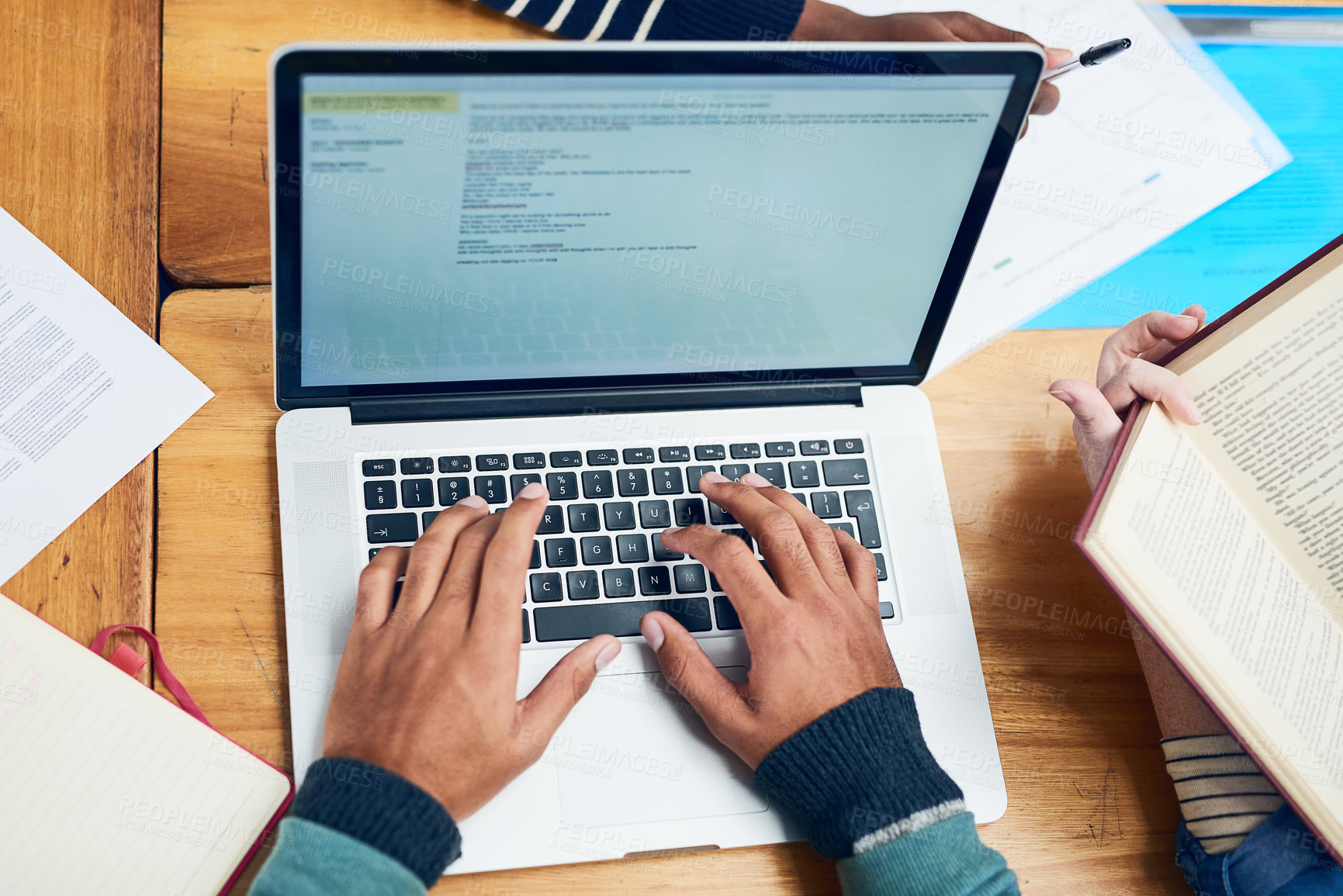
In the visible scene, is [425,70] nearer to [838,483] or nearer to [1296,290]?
[838,483]

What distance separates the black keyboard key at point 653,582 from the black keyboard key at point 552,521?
2.5 inches

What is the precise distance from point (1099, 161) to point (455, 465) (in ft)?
2.17

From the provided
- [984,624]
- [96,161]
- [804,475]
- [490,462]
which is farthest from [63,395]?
[984,624]

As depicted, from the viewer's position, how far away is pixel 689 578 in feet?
2.04

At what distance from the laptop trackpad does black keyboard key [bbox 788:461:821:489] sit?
0.17m

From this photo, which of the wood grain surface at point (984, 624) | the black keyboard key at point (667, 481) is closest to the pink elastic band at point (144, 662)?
the wood grain surface at point (984, 624)

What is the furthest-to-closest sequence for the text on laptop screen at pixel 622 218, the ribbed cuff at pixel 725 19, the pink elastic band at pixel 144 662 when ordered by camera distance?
the ribbed cuff at pixel 725 19 < the pink elastic band at pixel 144 662 < the text on laptop screen at pixel 622 218

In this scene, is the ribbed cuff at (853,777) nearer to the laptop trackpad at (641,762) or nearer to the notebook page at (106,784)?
the laptop trackpad at (641,762)

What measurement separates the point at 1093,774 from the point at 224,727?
594 millimetres

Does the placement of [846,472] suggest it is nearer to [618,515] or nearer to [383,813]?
[618,515]

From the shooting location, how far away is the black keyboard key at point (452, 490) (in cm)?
62

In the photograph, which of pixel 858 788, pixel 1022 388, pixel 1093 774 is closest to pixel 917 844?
pixel 858 788

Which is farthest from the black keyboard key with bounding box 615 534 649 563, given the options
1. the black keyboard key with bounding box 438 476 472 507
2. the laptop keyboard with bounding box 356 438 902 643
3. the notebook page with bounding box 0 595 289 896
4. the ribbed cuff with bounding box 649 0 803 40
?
the ribbed cuff with bounding box 649 0 803 40

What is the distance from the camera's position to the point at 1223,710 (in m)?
0.55
